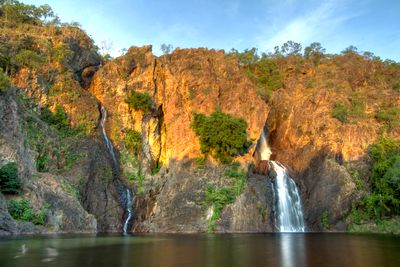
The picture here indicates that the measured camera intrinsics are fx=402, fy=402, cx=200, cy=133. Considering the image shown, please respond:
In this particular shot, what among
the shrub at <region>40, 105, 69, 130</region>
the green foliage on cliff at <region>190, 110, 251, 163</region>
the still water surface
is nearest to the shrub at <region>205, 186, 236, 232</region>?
the green foliage on cliff at <region>190, 110, 251, 163</region>

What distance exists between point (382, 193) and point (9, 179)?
3831 cm

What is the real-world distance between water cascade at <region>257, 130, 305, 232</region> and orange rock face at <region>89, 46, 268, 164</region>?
5.60m

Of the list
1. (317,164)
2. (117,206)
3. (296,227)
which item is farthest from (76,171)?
(317,164)

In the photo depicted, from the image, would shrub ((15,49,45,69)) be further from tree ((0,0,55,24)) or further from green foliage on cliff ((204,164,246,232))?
green foliage on cliff ((204,164,246,232))

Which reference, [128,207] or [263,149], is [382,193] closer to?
[263,149]

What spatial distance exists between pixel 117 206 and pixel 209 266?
28373 mm

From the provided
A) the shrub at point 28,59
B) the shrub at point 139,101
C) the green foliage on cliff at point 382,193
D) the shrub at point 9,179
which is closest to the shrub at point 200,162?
the shrub at point 139,101

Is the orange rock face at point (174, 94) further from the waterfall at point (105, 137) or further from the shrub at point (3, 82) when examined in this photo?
the shrub at point (3, 82)

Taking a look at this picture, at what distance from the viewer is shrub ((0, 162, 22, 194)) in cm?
3275

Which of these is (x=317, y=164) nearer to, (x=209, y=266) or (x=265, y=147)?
(x=265, y=147)

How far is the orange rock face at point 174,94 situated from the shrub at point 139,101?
0.78 metres

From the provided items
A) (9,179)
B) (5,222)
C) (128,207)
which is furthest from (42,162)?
(5,222)

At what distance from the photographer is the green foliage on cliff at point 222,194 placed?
44.0 meters

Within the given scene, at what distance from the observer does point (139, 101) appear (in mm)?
52344
